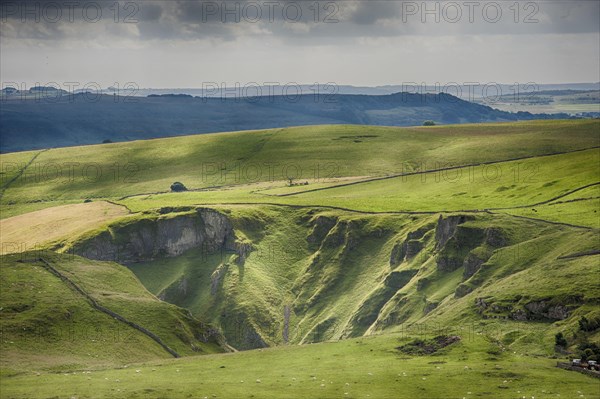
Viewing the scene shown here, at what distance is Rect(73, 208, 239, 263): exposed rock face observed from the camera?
598 feet

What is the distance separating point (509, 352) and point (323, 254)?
76765 millimetres

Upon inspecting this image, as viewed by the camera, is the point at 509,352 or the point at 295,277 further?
the point at 295,277

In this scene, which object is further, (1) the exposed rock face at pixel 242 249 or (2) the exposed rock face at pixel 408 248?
(1) the exposed rock face at pixel 242 249

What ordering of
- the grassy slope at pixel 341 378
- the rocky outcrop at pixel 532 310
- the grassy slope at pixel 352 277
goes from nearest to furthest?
the grassy slope at pixel 341 378, the rocky outcrop at pixel 532 310, the grassy slope at pixel 352 277

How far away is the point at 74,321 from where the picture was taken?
116562 millimetres

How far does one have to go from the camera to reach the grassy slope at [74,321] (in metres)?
105

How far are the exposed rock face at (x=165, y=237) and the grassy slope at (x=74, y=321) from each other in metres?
36.7

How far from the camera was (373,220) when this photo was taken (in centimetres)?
17400

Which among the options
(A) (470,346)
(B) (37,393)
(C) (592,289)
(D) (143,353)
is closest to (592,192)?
(C) (592,289)

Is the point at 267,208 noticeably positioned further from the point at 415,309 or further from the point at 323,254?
the point at 415,309

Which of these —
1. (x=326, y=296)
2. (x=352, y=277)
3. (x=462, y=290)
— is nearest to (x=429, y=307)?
(x=462, y=290)

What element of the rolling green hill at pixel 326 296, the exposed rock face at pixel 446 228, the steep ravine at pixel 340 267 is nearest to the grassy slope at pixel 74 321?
the rolling green hill at pixel 326 296

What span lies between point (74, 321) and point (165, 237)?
6952 centimetres

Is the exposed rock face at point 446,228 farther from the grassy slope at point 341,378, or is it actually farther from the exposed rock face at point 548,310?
the grassy slope at point 341,378
